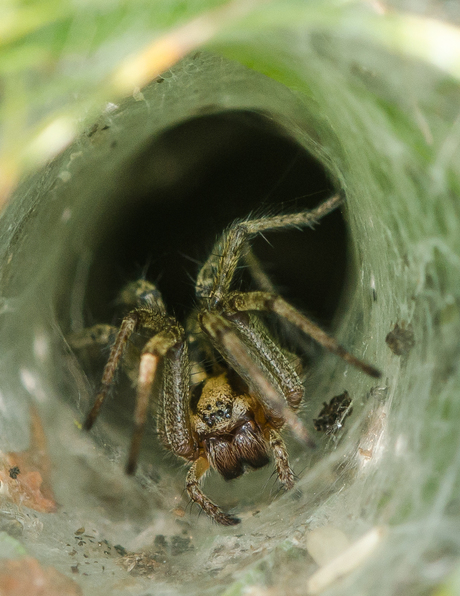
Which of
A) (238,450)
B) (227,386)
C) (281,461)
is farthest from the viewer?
(227,386)

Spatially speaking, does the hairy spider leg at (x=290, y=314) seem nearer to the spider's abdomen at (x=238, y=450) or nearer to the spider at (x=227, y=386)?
the spider at (x=227, y=386)

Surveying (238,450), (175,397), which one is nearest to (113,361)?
(175,397)

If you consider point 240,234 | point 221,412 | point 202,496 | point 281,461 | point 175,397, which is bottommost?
point 281,461

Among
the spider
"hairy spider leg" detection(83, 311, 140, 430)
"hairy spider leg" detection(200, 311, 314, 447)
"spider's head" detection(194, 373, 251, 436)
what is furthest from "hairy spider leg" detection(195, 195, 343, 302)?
"spider's head" detection(194, 373, 251, 436)

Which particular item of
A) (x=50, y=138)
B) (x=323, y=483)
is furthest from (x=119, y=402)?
(x=50, y=138)

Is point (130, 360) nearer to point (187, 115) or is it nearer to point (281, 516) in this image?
point (281, 516)

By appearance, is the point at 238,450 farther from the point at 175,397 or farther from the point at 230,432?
the point at 175,397
